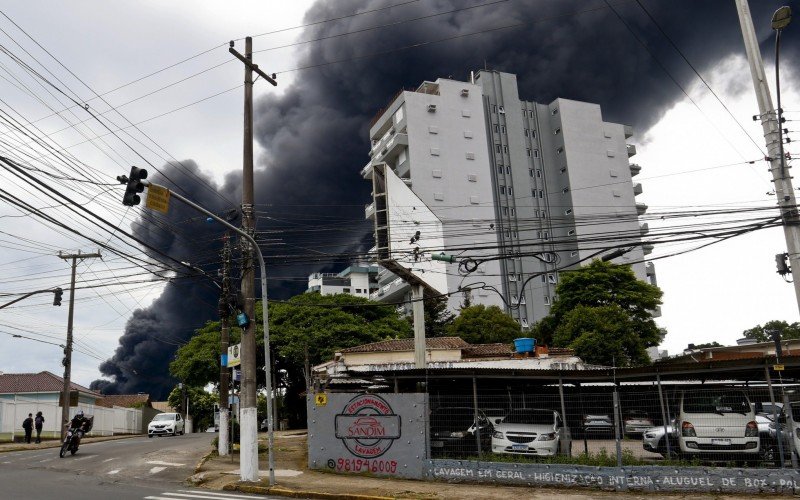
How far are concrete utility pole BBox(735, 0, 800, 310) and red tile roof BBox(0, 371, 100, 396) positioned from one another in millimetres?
52330

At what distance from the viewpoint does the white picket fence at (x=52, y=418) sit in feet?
108

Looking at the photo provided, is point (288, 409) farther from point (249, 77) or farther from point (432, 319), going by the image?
point (249, 77)

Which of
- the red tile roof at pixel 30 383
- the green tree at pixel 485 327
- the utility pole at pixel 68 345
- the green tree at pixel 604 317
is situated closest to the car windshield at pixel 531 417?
the utility pole at pixel 68 345

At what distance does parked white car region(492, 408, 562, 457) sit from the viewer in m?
15.8

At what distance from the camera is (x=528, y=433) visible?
16.0m

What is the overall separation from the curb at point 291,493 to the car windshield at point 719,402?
7.35m

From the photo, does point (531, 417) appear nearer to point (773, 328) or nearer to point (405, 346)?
point (405, 346)

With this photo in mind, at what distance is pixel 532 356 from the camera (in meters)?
31.5

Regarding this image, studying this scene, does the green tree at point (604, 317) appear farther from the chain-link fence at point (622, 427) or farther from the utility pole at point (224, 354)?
the chain-link fence at point (622, 427)

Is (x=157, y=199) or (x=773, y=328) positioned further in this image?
(x=773, y=328)

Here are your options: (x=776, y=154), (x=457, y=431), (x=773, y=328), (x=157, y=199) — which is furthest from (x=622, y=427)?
(x=773, y=328)

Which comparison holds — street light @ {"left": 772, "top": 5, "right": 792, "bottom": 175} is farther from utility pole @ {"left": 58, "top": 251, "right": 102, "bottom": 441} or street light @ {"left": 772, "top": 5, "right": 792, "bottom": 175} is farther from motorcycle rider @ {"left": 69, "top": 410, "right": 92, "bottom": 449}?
utility pole @ {"left": 58, "top": 251, "right": 102, "bottom": 441}

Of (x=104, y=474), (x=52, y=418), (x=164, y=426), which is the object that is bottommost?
(x=104, y=474)

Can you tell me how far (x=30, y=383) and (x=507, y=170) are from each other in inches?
2211
